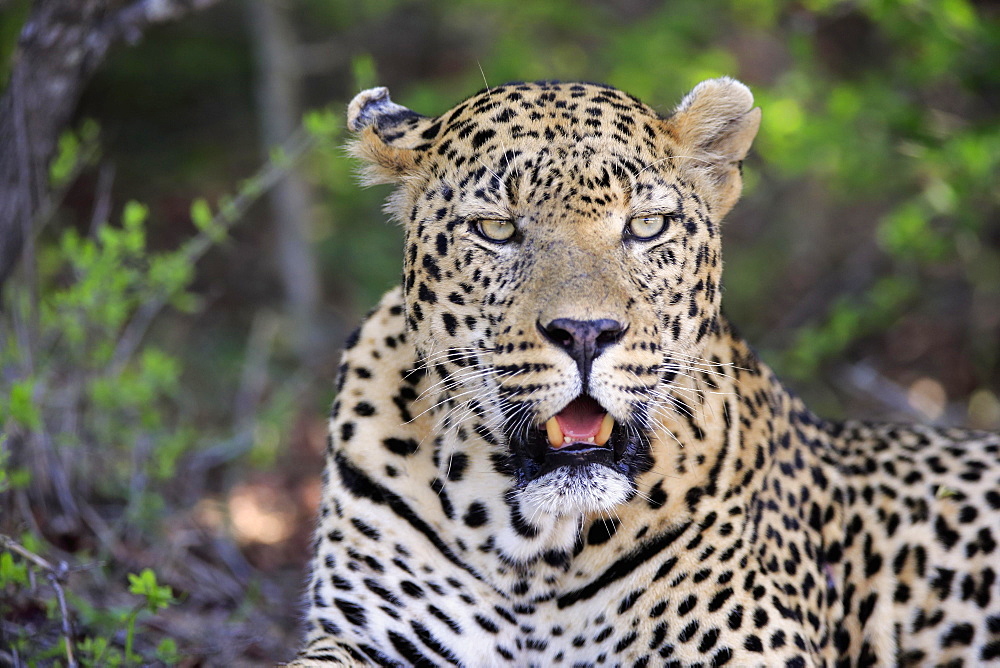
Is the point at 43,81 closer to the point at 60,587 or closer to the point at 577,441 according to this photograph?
the point at 60,587

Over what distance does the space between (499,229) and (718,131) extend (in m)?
1.15

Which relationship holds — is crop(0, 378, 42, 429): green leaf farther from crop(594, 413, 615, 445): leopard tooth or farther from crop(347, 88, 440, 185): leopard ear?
crop(594, 413, 615, 445): leopard tooth

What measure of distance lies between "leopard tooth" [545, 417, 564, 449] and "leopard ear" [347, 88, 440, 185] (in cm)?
130

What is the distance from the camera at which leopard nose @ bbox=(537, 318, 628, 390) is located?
3795 millimetres

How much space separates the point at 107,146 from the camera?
50.7 feet

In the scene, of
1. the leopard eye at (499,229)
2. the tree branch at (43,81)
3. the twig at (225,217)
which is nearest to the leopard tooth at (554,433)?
the leopard eye at (499,229)

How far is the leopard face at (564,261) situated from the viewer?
3.93 m

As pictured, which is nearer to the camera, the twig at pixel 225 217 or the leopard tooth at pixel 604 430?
the leopard tooth at pixel 604 430

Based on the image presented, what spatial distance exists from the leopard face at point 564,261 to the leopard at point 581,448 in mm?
11

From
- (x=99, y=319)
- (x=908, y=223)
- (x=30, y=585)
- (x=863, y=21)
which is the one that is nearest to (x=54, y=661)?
(x=30, y=585)

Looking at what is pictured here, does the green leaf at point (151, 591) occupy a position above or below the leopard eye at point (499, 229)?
below

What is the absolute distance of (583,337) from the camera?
379cm

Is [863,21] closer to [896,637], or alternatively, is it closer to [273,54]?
[273,54]

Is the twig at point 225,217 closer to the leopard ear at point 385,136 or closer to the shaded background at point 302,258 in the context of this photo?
the shaded background at point 302,258
